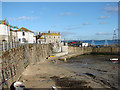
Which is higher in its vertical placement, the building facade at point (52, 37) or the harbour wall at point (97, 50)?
the building facade at point (52, 37)

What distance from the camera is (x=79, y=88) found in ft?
50.1

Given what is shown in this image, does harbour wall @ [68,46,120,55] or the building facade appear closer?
harbour wall @ [68,46,120,55]

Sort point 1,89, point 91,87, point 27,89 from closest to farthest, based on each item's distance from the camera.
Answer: point 1,89, point 27,89, point 91,87

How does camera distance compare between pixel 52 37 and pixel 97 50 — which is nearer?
pixel 97 50

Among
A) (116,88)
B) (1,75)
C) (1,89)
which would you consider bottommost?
(116,88)

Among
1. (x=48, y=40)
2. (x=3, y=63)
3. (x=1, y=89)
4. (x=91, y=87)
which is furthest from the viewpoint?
(x=48, y=40)

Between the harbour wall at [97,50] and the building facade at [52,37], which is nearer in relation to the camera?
the harbour wall at [97,50]

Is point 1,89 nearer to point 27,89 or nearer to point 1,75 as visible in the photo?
point 1,75

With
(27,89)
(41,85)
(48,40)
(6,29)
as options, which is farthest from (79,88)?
(48,40)

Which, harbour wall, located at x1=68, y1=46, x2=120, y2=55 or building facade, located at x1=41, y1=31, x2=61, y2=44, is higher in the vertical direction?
building facade, located at x1=41, y1=31, x2=61, y2=44

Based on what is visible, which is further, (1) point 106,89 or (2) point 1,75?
(1) point 106,89

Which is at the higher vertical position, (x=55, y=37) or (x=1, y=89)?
(x=55, y=37)

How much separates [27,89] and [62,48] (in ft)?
138

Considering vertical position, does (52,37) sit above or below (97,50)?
above
